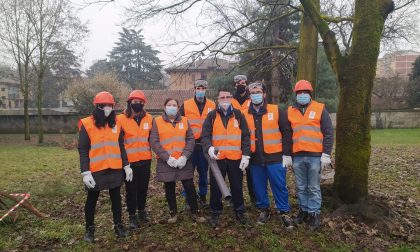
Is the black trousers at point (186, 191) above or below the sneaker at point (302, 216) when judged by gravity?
above

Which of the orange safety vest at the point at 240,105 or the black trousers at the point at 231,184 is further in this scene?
the orange safety vest at the point at 240,105

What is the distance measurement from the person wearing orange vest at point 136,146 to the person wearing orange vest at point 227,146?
3.08 ft

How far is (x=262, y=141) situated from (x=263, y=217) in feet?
3.82

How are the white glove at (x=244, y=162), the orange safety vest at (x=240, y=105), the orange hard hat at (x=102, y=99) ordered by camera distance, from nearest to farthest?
the orange hard hat at (x=102, y=99) → the white glove at (x=244, y=162) → the orange safety vest at (x=240, y=105)

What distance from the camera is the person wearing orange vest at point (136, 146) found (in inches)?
218

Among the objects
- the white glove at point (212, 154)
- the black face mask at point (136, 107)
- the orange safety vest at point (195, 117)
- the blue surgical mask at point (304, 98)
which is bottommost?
the white glove at point (212, 154)

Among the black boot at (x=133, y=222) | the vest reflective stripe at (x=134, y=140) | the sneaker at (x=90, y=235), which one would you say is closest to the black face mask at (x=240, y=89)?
the vest reflective stripe at (x=134, y=140)

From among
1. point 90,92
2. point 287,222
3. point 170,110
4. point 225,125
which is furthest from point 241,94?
point 90,92

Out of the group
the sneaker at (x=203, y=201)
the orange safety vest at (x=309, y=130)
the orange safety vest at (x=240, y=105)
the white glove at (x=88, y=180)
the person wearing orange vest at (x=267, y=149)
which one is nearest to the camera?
the white glove at (x=88, y=180)

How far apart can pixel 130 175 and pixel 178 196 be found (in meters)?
2.35

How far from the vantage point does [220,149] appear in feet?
17.7

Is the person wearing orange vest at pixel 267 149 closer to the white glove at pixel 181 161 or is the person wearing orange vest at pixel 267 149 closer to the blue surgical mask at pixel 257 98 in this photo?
the blue surgical mask at pixel 257 98

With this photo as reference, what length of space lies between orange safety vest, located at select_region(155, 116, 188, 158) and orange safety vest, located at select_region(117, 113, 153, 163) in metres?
0.27

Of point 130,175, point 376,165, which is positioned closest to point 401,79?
point 376,165
